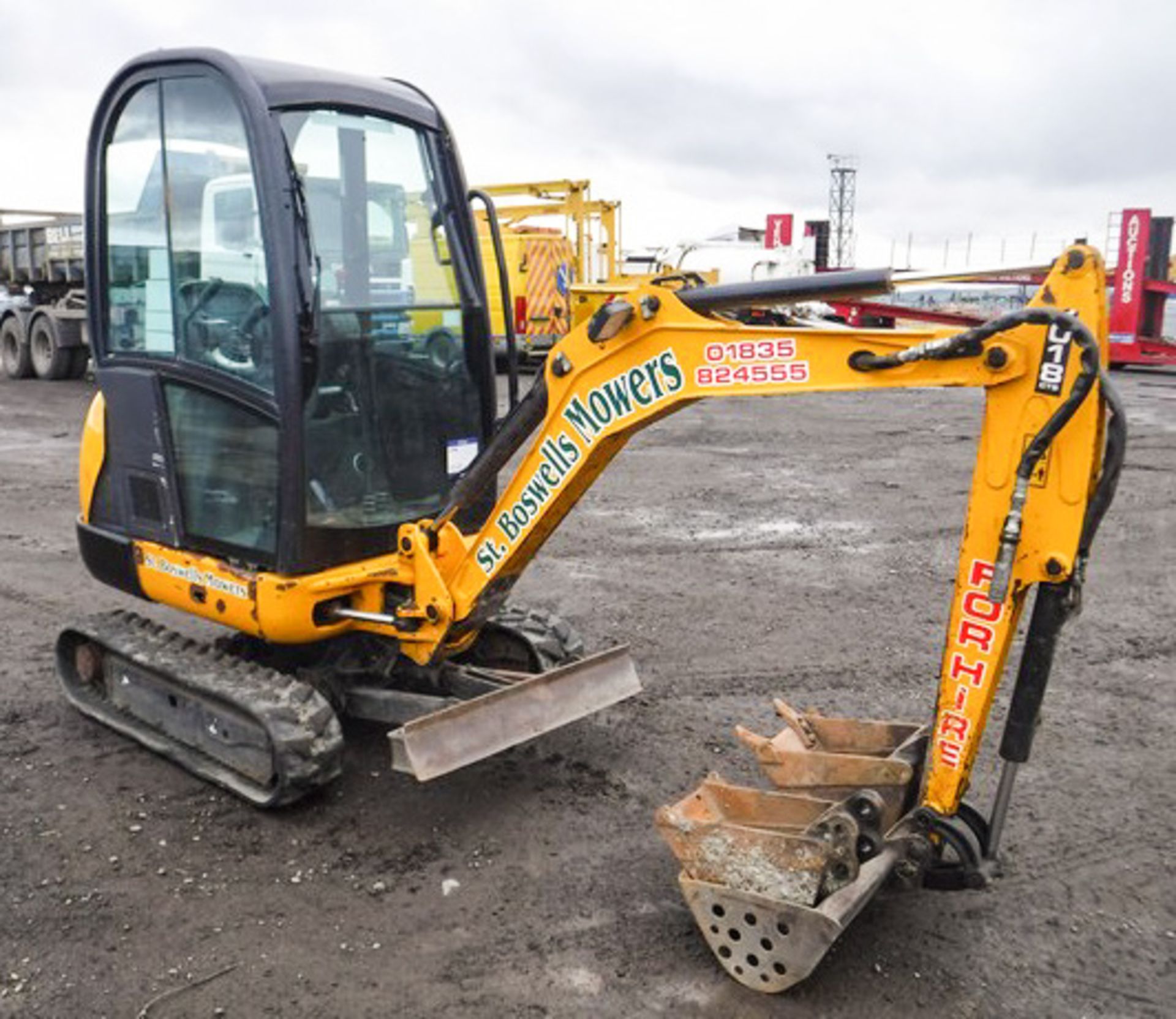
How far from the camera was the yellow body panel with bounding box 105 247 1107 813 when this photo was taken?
294 centimetres

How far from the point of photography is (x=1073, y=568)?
2949 millimetres

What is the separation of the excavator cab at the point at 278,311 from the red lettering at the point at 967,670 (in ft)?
6.37

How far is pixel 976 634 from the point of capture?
3.10 meters

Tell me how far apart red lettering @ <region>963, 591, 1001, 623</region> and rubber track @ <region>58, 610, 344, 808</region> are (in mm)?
2178

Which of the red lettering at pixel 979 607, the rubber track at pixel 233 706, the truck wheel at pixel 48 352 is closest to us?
the red lettering at pixel 979 607

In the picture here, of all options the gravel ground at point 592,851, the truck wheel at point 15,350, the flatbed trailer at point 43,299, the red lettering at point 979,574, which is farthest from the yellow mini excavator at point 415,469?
the truck wheel at point 15,350

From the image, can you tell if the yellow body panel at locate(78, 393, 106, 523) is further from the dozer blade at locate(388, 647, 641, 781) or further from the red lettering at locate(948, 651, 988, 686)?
the red lettering at locate(948, 651, 988, 686)

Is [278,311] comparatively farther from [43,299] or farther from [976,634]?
[43,299]

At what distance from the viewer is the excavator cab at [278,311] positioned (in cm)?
396

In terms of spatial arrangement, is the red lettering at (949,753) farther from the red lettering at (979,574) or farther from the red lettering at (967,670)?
the red lettering at (979,574)

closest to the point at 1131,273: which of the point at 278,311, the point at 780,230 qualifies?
the point at 780,230

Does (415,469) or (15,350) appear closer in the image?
(415,469)

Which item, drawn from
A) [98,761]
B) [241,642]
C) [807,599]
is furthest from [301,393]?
[807,599]

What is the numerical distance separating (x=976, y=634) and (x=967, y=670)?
0.10 metres
